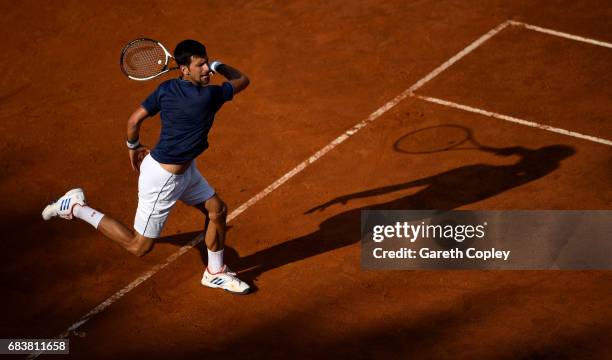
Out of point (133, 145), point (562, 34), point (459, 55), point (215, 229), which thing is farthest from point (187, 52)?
point (562, 34)

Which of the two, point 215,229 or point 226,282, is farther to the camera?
point 226,282

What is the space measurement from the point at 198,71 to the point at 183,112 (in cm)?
43

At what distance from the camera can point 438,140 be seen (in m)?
13.9

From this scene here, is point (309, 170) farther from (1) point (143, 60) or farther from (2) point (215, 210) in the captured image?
(1) point (143, 60)

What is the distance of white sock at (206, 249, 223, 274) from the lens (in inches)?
442

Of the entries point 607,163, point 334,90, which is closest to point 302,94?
point 334,90

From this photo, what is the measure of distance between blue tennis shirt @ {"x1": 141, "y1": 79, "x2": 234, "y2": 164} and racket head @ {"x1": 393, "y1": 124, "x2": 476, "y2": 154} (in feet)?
12.8

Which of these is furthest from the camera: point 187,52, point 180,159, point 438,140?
point 438,140

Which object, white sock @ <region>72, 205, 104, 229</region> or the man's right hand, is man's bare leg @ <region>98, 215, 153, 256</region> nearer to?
white sock @ <region>72, 205, 104, 229</region>

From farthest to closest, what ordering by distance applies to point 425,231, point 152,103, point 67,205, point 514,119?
point 514,119, point 425,231, point 67,205, point 152,103

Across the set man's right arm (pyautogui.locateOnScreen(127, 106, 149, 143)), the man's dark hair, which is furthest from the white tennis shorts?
the man's dark hair

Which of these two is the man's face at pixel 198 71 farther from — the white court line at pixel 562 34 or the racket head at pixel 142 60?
the white court line at pixel 562 34

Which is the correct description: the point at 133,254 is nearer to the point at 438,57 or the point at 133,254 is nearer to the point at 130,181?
the point at 130,181

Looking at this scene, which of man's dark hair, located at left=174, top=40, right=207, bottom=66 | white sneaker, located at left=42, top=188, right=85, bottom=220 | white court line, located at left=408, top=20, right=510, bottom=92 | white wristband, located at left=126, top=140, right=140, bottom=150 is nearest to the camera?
man's dark hair, located at left=174, top=40, right=207, bottom=66
